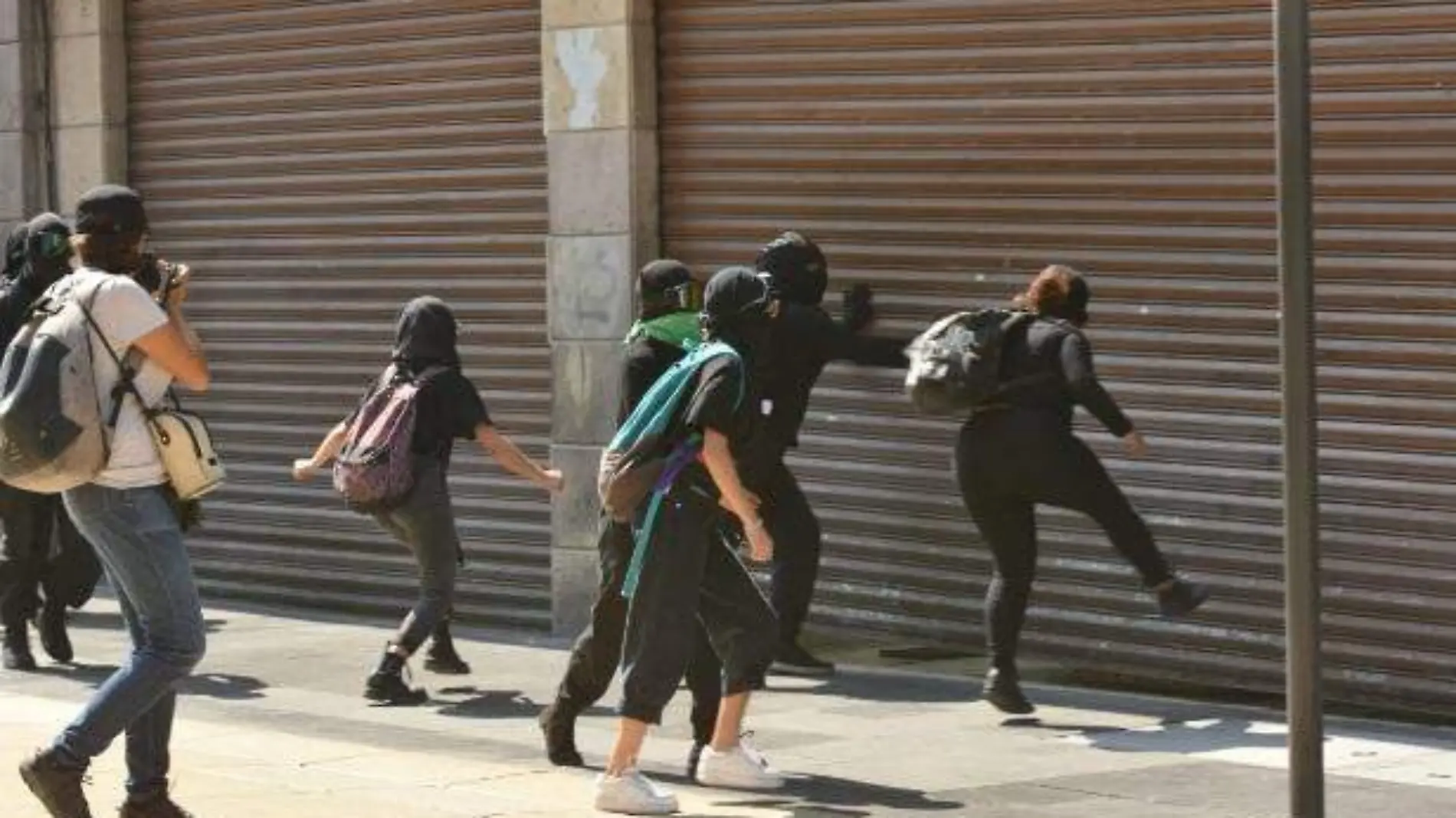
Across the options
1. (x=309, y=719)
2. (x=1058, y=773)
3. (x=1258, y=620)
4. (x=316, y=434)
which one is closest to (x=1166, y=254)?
(x=1258, y=620)

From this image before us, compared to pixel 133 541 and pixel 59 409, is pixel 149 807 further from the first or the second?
pixel 59 409

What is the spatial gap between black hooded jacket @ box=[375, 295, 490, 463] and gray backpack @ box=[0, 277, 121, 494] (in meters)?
3.77

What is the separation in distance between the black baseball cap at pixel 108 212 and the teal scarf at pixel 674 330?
2206mm

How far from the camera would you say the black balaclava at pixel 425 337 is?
497 inches

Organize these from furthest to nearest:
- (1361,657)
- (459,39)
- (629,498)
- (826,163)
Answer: (459,39), (826,163), (1361,657), (629,498)

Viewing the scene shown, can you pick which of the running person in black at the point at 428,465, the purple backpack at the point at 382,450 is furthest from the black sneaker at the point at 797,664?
the purple backpack at the point at 382,450

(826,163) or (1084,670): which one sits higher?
(826,163)

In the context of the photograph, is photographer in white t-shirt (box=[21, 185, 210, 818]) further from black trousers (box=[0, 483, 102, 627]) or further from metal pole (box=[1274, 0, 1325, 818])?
black trousers (box=[0, 483, 102, 627])

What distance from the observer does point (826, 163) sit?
13.6 m

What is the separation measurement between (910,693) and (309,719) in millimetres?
2353

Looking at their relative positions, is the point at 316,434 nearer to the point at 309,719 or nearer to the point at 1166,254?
the point at 309,719

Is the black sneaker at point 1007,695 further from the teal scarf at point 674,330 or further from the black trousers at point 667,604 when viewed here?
the black trousers at point 667,604

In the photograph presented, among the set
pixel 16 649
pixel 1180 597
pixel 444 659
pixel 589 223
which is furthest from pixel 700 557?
pixel 589 223

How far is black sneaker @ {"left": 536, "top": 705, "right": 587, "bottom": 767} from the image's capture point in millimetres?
10711
